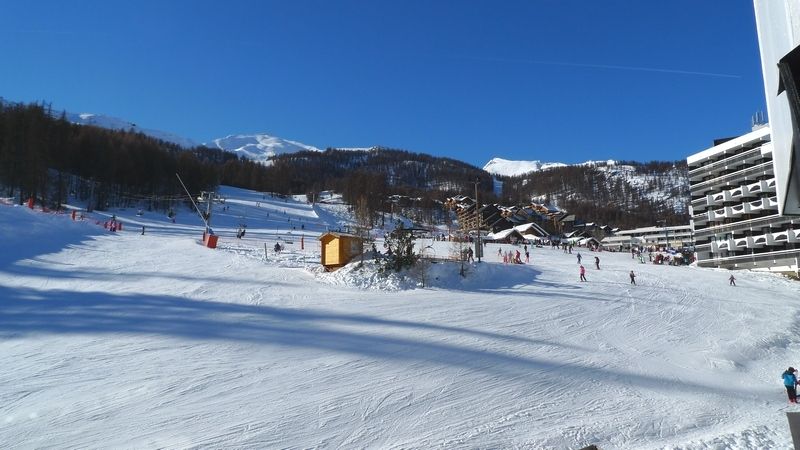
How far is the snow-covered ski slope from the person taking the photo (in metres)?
8.32

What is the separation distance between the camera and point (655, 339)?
633 inches

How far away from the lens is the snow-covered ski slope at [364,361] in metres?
8.32

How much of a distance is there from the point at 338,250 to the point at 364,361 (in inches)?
528

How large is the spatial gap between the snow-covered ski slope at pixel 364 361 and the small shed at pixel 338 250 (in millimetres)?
1570

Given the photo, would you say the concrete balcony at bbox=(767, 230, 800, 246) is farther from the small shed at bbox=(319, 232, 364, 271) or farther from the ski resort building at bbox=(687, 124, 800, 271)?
the small shed at bbox=(319, 232, 364, 271)

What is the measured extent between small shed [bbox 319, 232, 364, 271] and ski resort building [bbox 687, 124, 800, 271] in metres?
36.9

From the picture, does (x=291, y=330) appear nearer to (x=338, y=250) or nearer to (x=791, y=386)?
(x=338, y=250)

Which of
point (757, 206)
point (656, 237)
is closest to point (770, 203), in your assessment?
point (757, 206)

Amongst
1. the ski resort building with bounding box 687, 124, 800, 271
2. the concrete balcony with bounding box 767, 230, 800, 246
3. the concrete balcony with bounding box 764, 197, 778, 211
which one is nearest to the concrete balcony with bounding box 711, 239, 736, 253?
the ski resort building with bounding box 687, 124, 800, 271

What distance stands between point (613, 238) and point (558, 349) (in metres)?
116

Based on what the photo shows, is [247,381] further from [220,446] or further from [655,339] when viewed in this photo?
[655,339]

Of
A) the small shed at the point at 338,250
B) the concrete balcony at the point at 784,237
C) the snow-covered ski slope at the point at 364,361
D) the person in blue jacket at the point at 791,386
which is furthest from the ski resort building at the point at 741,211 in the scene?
the small shed at the point at 338,250

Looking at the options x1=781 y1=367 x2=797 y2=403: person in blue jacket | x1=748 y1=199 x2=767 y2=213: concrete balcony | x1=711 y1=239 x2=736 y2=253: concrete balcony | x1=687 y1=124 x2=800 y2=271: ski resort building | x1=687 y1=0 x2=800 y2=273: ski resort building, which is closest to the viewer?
x1=781 y1=367 x2=797 y2=403: person in blue jacket

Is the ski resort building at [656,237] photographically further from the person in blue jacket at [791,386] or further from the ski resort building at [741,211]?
the person in blue jacket at [791,386]
